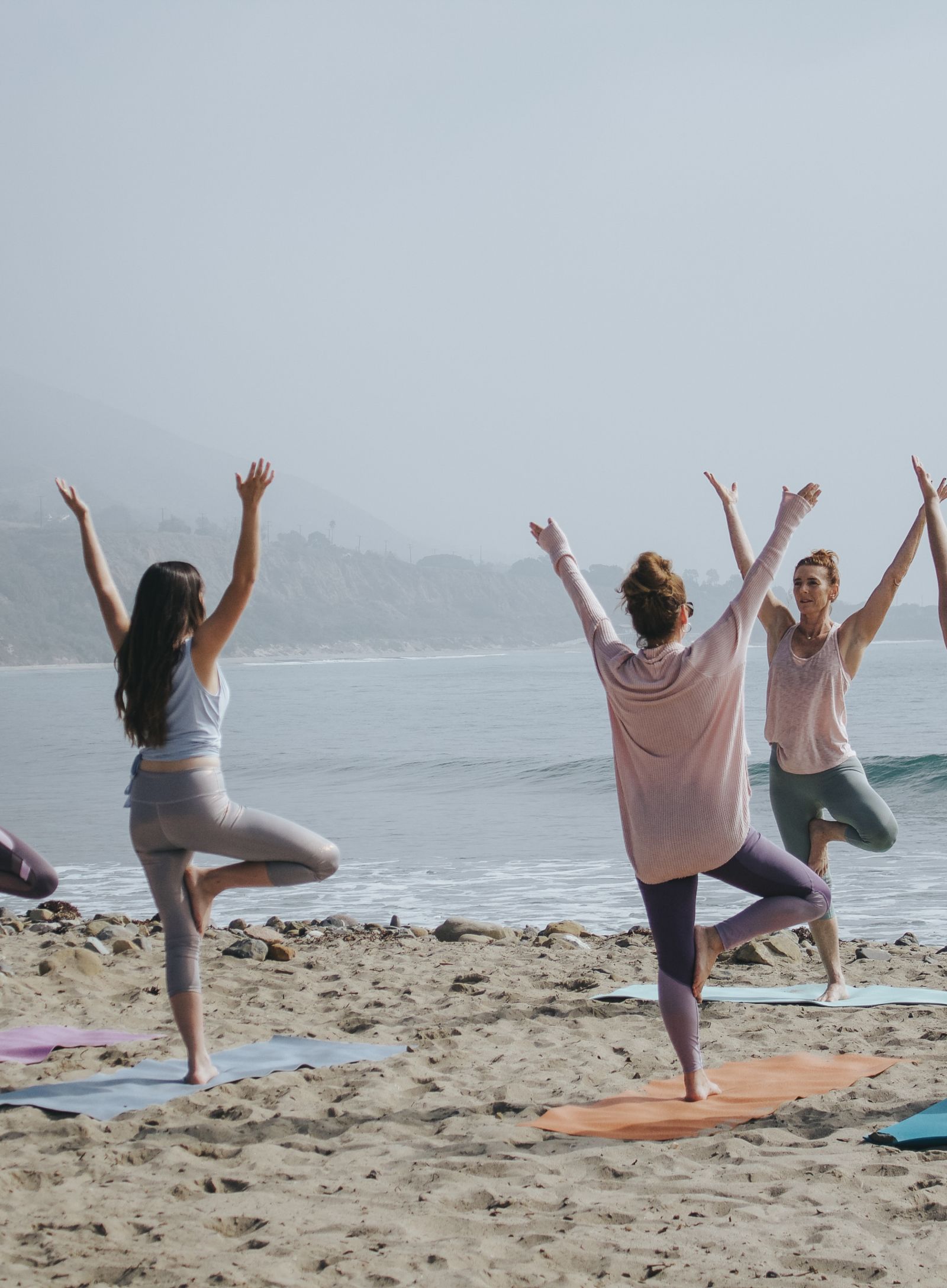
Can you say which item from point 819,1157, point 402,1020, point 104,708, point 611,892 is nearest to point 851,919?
point 611,892

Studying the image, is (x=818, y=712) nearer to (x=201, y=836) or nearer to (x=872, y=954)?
(x=201, y=836)

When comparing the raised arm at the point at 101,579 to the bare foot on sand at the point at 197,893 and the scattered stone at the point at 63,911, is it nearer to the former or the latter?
the bare foot on sand at the point at 197,893

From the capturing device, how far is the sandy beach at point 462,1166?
121 inches

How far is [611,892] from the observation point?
12.2 meters

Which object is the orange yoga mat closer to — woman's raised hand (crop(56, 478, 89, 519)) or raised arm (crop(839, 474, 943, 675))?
raised arm (crop(839, 474, 943, 675))

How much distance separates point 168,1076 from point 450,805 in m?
18.3

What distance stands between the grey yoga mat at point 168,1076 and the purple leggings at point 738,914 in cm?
155

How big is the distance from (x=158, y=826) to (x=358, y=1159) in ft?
4.25

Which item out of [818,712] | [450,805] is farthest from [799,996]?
[450,805]

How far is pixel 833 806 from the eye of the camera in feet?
18.6

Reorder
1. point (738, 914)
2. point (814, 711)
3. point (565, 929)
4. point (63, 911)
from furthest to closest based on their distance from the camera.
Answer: point (63, 911) → point (565, 929) → point (814, 711) → point (738, 914)

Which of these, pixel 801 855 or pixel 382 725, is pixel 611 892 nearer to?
pixel 801 855

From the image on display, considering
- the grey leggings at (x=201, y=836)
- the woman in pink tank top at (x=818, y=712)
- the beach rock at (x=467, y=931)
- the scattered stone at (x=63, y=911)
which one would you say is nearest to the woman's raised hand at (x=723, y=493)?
the woman in pink tank top at (x=818, y=712)

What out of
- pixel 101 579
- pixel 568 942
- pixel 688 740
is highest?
pixel 101 579
